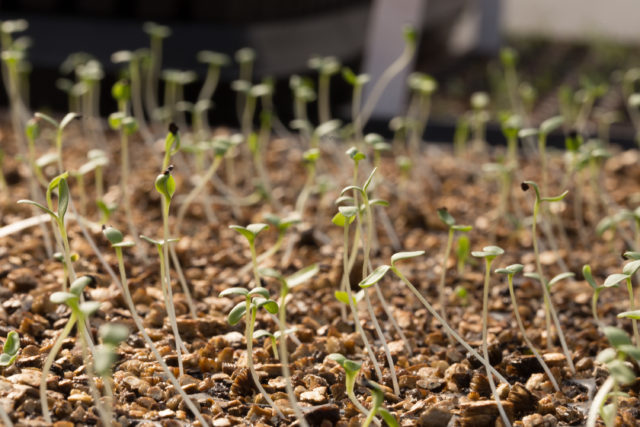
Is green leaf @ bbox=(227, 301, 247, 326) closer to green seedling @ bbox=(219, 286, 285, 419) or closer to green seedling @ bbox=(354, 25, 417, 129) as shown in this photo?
green seedling @ bbox=(219, 286, 285, 419)

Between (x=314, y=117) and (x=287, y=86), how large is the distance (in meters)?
0.16

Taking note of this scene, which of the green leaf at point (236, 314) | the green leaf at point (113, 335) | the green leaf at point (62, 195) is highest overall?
the green leaf at point (62, 195)

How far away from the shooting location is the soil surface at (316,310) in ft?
3.72

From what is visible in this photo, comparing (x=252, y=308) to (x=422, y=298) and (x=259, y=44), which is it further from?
(x=259, y=44)

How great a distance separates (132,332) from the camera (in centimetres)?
135

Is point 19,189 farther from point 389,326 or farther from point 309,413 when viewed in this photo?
point 309,413

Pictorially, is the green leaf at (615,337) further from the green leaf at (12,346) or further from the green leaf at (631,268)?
the green leaf at (12,346)

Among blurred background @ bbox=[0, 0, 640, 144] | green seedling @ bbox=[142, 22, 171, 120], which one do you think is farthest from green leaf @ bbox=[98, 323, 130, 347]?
green seedling @ bbox=[142, 22, 171, 120]

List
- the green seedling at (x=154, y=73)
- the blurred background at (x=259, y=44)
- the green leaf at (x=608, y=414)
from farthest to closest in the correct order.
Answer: the blurred background at (x=259, y=44), the green seedling at (x=154, y=73), the green leaf at (x=608, y=414)

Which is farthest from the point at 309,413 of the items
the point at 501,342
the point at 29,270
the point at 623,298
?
the point at 623,298

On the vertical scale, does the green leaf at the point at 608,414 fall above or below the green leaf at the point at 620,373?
below

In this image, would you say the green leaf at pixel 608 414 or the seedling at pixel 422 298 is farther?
the seedling at pixel 422 298

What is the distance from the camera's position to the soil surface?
1.13 m

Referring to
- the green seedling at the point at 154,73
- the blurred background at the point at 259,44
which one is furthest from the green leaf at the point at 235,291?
the green seedling at the point at 154,73
